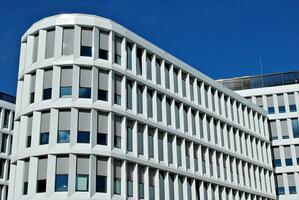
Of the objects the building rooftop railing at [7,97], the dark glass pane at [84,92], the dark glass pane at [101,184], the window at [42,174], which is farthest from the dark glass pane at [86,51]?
the building rooftop railing at [7,97]

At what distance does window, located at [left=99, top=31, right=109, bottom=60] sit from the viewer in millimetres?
33281

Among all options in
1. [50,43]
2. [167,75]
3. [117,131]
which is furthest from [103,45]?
[167,75]

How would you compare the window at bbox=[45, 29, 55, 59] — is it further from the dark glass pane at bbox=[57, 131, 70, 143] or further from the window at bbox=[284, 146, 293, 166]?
the window at bbox=[284, 146, 293, 166]

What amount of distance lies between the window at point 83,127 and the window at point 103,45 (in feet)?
14.9

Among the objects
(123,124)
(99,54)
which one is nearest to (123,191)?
(123,124)

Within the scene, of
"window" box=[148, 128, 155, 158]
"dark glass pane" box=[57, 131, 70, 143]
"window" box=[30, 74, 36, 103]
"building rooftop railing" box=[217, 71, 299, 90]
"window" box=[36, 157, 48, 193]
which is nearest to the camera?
"window" box=[36, 157, 48, 193]

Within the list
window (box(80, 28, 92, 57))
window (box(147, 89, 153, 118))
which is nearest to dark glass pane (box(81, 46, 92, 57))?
window (box(80, 28, 92, 57))

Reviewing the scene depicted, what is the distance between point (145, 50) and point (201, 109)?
9222 millimetres

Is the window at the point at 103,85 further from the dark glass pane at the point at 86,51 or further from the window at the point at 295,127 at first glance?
the window at the point at 295,127

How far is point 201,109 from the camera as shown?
141ft

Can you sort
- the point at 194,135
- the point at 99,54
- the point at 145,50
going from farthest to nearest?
the point at 194,135 < the point at 145,50 < the point at 99,54

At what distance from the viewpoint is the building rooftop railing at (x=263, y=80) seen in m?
60.1

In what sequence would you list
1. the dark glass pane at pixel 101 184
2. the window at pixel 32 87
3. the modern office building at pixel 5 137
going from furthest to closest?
the modern office building at pixel 5 137, the window at pixel 32 87, the dark glass pane at pixel 101 184

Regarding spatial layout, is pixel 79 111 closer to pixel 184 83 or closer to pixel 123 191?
pixel 123 191
